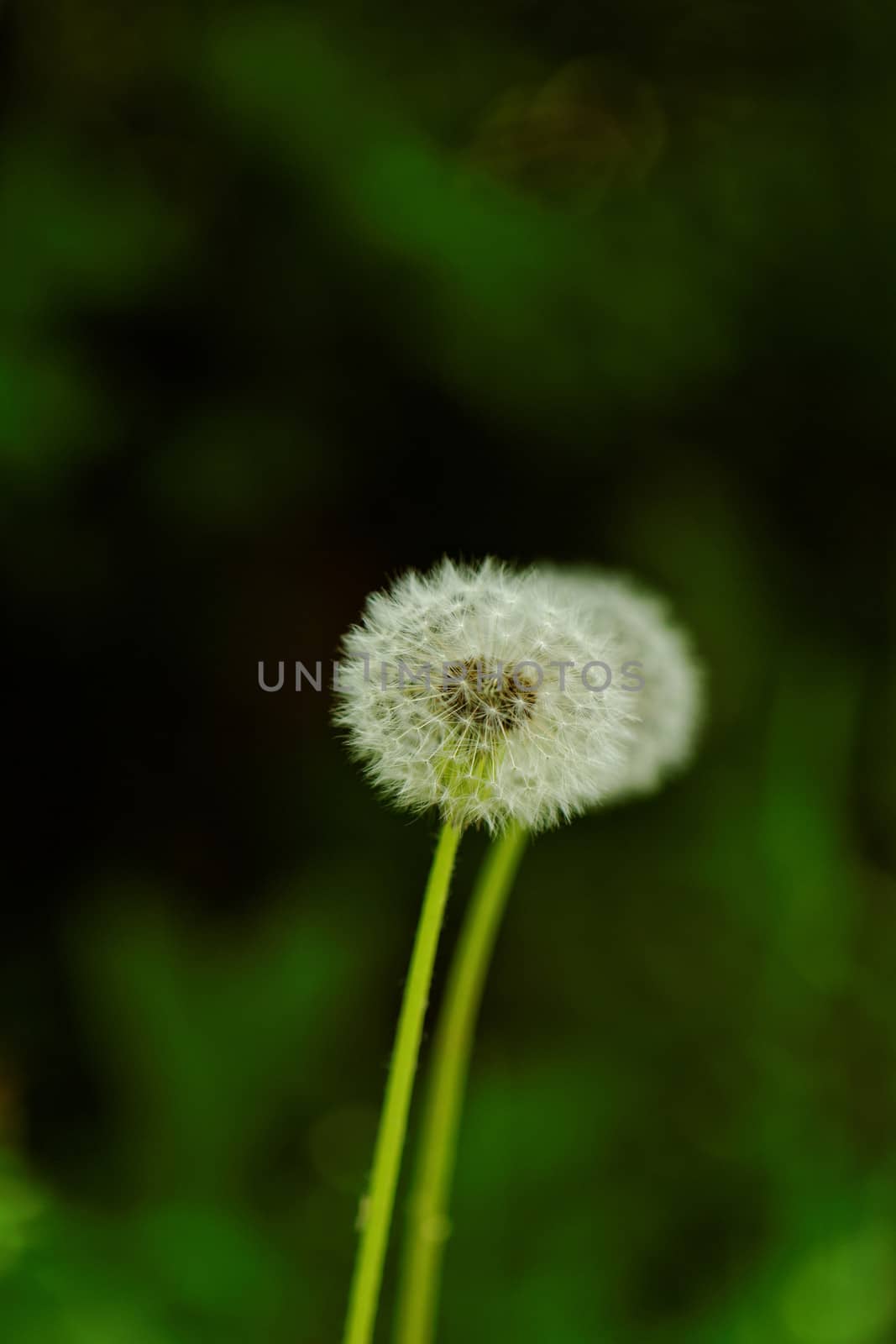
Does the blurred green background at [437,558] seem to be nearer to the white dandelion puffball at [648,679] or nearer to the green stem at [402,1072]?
the white dandelion puffball at [648,679]

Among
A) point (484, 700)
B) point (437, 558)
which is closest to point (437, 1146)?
point (484, 700)

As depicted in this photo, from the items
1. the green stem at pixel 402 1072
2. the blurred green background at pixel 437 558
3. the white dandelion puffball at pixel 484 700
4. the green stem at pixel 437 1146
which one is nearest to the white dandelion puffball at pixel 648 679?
the green stem at pixel 437 1146

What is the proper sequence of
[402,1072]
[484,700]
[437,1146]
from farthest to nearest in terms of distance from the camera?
Answer: [437,1146] → [484,700] → [402,1072]

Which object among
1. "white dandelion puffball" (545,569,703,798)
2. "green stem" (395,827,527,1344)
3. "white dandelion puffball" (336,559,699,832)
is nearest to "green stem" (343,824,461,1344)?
"white dandelion puffball" (336,559,699,832)

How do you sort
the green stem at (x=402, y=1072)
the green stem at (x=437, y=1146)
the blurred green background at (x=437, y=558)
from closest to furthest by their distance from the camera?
the green stem at (x=402, y=1072) < the green stem at (x=437, y=1146) < the blurred green background at (x=437, y=558)

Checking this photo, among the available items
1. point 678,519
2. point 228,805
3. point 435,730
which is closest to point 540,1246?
point 228,805

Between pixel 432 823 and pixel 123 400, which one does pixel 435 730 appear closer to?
pixel 432 823

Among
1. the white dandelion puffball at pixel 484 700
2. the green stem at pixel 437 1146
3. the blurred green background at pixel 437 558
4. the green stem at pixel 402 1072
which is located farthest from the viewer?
the blurred green background at pixel 437 558

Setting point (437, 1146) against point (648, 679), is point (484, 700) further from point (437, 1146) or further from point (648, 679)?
point (437, 1146)
